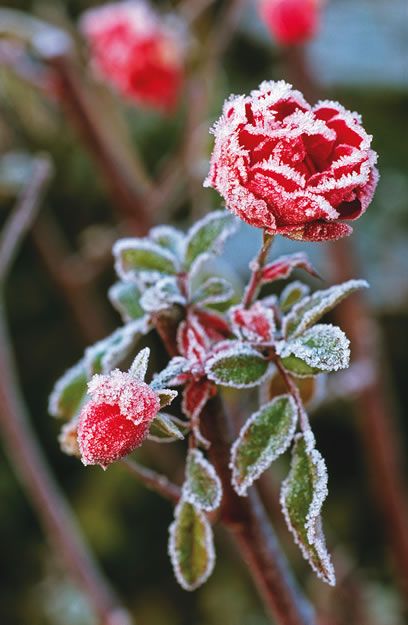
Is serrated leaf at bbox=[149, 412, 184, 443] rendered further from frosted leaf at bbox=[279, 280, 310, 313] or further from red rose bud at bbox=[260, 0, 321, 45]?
red rose bud at bbox=[260, 0, 321, 45]

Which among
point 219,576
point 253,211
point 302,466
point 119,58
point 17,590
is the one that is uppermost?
point 119,58

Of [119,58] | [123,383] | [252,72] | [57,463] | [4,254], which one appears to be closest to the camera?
[123,383]

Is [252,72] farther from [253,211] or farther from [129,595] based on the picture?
[253,211]

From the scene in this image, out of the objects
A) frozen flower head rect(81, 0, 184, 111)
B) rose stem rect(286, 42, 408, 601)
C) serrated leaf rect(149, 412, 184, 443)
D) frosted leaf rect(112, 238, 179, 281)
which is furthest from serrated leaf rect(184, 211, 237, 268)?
rose stem rect(286, 42, 408, 601)

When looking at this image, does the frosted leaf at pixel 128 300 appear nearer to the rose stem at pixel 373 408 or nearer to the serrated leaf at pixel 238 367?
the serrated leaf at pixel 238 367

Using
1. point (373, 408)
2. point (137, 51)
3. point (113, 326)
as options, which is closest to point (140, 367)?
point (137, 51)

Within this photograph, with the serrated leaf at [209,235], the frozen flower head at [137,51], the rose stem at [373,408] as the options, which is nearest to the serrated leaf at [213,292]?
the serrated leaf at [209,235]

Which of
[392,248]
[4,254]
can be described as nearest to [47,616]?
→ [4,254]
